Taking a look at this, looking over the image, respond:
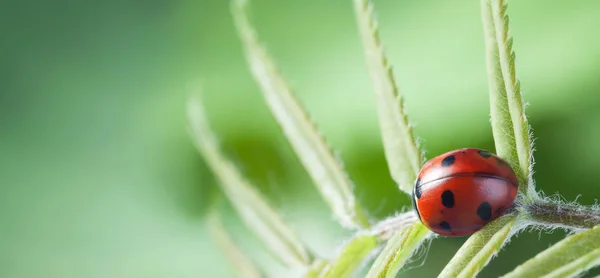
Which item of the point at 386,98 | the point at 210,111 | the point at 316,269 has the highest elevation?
the point at 386,98

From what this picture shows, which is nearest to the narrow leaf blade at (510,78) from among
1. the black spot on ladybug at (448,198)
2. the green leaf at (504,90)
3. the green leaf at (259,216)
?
the green leaf at (504,90)

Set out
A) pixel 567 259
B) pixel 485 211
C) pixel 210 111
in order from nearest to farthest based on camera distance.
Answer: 1. pixel 567 259
2. pixel 485 211
3. pixel 210 111

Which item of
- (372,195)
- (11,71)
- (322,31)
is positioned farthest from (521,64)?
(11,71)

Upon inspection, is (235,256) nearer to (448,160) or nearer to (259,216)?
(259,216)

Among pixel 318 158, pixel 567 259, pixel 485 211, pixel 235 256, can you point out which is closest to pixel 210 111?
pixel 235 256

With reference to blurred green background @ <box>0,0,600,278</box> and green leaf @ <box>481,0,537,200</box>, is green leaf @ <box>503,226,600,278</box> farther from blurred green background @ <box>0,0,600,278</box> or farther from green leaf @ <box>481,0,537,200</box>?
blurred green background @ <box>0,0,600,278</box>

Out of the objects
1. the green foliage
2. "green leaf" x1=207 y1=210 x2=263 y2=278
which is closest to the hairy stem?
the green foliage

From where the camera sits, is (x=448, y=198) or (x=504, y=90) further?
(x=448, y=198)
